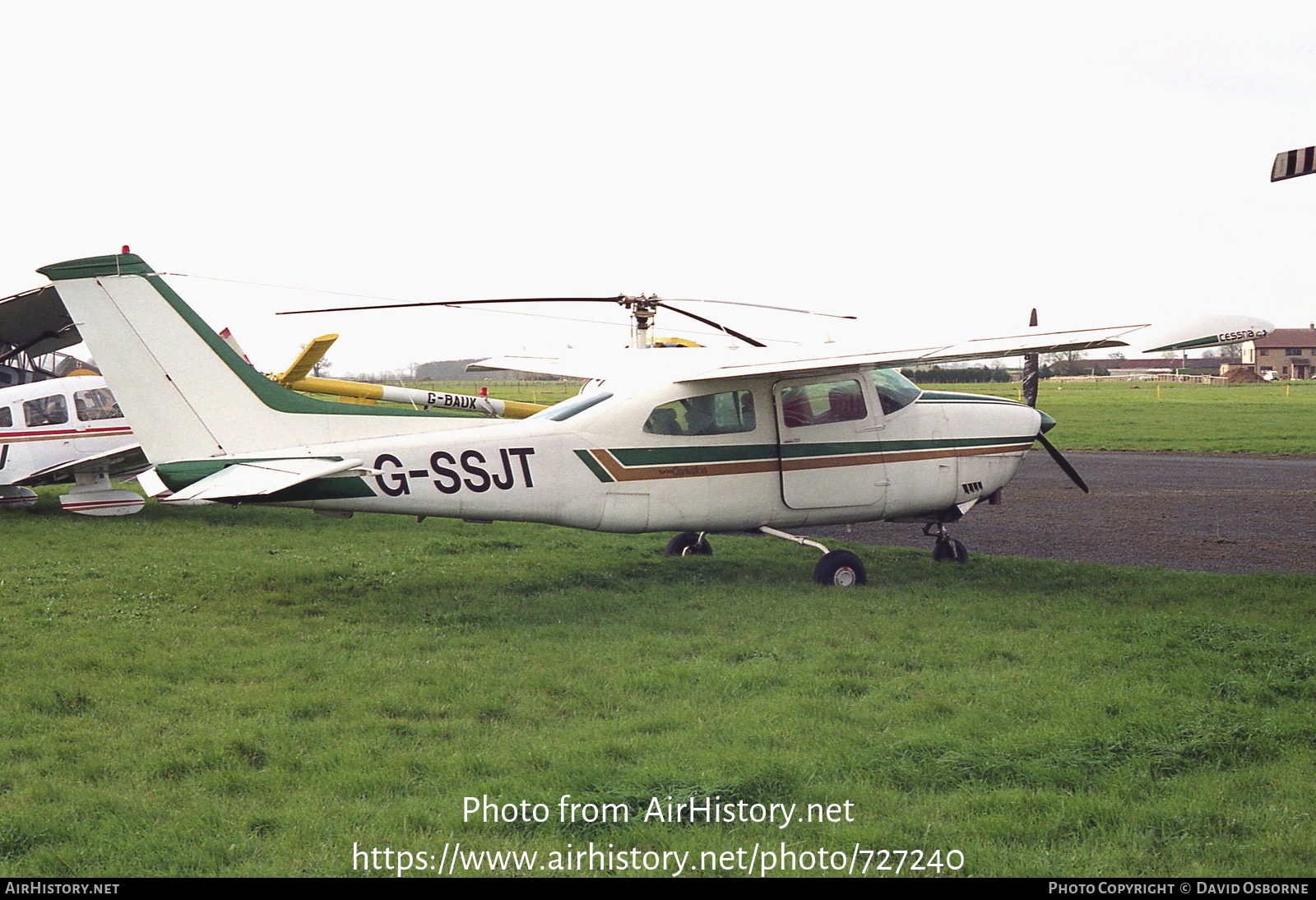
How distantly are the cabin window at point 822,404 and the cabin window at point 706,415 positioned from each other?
43 centimetres

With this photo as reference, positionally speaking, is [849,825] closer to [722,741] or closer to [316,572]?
[722,741]

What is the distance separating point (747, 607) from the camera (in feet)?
29.3

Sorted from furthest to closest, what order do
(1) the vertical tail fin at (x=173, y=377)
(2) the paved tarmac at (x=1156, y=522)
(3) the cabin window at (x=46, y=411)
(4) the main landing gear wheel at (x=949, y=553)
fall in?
(3) the cabin window at (x=46, y=411)
(2) the paved tarmac at (x=1156, y=522)
(4) the main landing gear wheel at (x=949, y=553)
(1) the vertical tail fin at (x=173, y=377)

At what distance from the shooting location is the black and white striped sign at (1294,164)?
9797 mm

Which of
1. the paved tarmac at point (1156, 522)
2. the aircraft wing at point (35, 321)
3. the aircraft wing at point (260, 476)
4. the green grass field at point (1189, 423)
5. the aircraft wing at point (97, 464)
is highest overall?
the aircraft wing at point (35, 321)

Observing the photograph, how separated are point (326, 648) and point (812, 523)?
5.17 m

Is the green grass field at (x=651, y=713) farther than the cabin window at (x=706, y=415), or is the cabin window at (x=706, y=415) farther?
the cabin window at (x=706, y=415)

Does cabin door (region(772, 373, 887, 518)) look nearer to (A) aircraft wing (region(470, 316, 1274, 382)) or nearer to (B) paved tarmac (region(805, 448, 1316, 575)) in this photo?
(A) aircraft wing (region(470, 316, 1274, 382))

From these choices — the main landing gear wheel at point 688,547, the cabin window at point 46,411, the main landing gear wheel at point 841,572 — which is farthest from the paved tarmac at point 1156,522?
the cabin window at point 46,411

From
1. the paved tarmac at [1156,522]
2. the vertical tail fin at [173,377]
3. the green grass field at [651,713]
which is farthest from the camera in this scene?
the paved tarmac at [1156,522]

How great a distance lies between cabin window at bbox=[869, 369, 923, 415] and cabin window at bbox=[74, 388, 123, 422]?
11560 mm

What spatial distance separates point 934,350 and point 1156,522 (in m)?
6.84

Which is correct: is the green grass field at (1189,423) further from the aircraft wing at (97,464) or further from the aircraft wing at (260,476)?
the aircraft wing at (260,476)

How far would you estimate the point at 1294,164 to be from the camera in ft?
33.0
